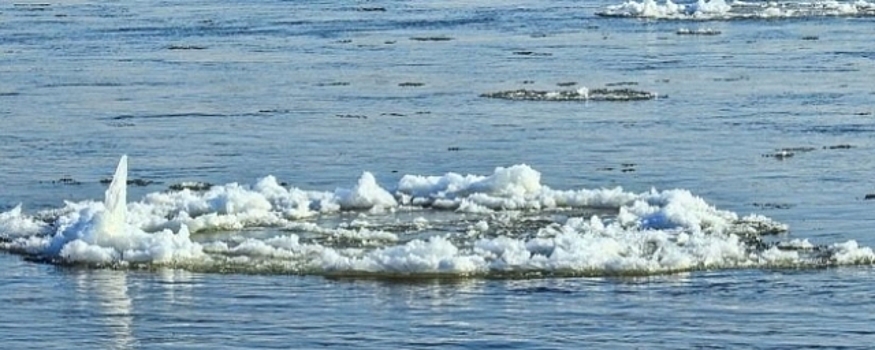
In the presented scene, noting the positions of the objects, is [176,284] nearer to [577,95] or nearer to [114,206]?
[114,206]

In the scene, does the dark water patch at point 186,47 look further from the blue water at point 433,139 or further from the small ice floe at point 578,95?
the small ice floe at point 578,95

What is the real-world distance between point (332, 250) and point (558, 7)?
142ft

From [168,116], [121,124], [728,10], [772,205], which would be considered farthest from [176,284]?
[728,10]

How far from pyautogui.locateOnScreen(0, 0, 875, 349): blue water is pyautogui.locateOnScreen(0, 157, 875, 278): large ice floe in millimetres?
375

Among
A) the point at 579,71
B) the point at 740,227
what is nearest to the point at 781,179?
the point at 740,227

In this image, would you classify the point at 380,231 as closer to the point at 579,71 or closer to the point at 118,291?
the point at 118,291

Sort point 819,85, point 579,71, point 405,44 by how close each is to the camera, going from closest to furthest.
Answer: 1. point 819,85
2. point 579,71
3. point 405,44

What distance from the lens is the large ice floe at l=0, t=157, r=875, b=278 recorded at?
1995 cm

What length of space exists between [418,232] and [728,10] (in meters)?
39.1

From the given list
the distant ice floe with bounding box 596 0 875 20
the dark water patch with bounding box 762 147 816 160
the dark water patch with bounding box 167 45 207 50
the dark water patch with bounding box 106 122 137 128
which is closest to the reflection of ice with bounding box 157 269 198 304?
the dark water patch with bounding box 762 147 816 160

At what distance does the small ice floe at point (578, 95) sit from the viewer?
3581cm

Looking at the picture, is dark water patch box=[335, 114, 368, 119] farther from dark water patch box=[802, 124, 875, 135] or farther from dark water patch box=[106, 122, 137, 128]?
dark water patch box=[802, 124, 875, 135]

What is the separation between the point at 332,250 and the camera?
67.2ft

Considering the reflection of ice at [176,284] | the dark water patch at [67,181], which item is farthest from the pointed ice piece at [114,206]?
the dark water patch at [67,181]
